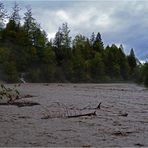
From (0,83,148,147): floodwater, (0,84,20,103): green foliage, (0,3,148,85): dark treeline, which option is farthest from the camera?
(0,3,148,85): dark treeline

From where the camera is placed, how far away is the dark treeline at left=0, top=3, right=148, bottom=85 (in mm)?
94250

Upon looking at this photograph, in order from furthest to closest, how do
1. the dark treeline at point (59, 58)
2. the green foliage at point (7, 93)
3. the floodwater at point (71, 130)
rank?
the dark treeline at point (59, 58), the green foliage at point (7, 93), the floodwater at point (71, 130)

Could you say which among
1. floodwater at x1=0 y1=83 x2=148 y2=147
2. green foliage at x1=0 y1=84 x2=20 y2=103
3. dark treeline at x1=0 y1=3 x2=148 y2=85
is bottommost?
floodwater at x1=0 y1=83 x2=148 y2=147

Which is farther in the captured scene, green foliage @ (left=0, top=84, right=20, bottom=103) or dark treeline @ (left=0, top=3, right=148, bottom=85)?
dark treeline @ (left=0, top=3, right=148, bottom=85)

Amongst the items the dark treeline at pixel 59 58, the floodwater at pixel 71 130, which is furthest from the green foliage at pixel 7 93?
the dark treeline at pixel 59 58

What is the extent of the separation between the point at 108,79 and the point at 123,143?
111739mm

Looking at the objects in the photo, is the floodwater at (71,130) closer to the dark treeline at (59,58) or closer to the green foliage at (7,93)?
the green foliage at (7,93)

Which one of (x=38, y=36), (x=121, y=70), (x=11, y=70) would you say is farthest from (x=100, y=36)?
(x=11, y=70)

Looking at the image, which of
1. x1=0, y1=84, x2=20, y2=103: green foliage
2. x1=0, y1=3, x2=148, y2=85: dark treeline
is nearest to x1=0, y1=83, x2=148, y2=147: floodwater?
x1=0, y1=84, x2=20, y2=103: green foliage

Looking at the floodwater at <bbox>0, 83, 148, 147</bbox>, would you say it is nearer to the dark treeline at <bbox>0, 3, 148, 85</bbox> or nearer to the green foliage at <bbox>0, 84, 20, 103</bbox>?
the green foliage at <bbox>0, 84, 20, 103</bbox>

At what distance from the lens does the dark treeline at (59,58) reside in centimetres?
9425

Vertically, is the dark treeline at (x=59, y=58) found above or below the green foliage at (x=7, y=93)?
above

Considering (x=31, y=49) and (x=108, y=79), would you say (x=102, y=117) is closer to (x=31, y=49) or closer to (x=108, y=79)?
(x=31, y=49)

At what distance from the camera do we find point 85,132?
1565cm
